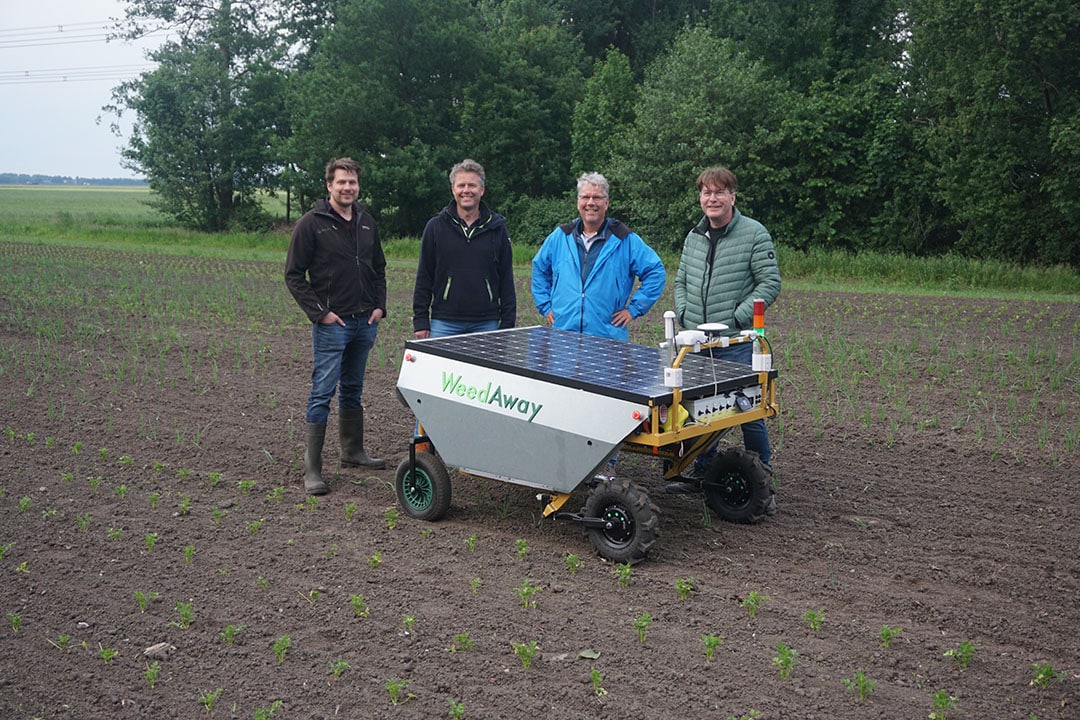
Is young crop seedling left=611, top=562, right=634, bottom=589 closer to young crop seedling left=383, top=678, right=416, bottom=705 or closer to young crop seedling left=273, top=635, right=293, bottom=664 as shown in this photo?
young crop seedling left=383, top=678, right=416, bottom=705

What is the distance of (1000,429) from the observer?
8.30 meters

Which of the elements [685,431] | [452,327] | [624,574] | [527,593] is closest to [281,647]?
[527,593]

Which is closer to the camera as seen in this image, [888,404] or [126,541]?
[126,541]

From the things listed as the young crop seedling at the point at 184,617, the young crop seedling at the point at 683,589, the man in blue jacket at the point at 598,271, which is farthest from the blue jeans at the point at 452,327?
the young crop seedling at the point at 184,617

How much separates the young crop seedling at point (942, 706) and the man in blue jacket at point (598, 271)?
9.87 ft

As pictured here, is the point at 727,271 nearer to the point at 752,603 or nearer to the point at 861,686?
the point at 752,603

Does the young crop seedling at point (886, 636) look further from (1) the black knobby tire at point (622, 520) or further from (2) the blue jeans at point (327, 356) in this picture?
(2) the blue jeans at point (327, 356)

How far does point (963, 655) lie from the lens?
4.36 metres

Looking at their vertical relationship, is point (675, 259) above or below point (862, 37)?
below

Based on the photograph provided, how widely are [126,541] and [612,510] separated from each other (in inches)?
102

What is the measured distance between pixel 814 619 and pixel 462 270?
124 inches

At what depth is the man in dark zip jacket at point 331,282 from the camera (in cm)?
675

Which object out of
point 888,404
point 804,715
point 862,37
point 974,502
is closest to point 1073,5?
point 862,37

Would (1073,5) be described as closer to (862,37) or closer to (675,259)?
(675,259)
